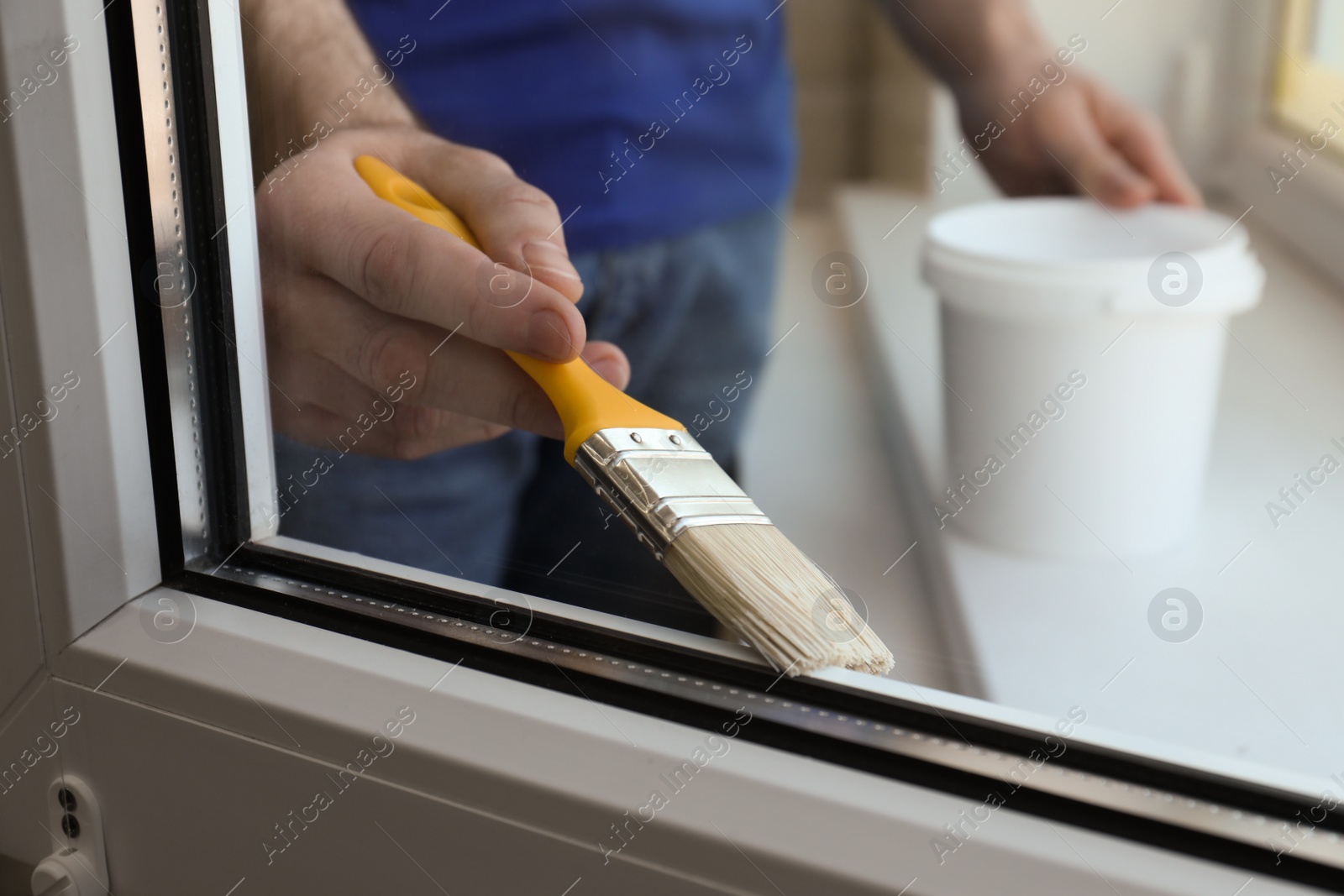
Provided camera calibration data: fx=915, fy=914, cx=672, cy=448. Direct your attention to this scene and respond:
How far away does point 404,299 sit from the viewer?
1.31 ft

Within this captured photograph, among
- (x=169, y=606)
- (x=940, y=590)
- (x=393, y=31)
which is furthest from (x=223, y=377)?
(x=940, y=590)

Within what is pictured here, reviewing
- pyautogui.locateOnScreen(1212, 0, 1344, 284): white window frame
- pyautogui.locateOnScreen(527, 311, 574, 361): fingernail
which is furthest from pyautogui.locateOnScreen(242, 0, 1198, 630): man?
pyautogui.locateOnScreen(1212, 0, 1344, 284): white window frame

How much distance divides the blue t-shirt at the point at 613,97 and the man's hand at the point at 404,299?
0.18ft

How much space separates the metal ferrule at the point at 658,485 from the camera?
1.11 feet

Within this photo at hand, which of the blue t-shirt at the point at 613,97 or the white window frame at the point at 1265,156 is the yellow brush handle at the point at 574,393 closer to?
the blue t-shirt at the point at 613,97

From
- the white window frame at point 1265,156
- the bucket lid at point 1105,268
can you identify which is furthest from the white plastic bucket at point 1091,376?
the white window frame at point 1265,156

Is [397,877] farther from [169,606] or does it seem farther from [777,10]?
[777,10]

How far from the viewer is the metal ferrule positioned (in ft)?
1.11

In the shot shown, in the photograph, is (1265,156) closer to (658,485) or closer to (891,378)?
(891,378)

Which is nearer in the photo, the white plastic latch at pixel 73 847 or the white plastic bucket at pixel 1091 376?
the white plastic latch at pixel 73 847

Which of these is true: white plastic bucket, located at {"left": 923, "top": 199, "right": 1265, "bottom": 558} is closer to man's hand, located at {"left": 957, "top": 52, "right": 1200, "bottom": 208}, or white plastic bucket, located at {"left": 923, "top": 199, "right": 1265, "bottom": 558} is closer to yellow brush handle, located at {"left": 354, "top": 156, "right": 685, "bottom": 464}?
man's hand, located at {"left": 957, "top": 52, "right": 1200, "bottom": 208}

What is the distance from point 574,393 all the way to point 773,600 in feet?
0.40

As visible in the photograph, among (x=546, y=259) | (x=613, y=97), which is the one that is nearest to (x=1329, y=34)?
(x=613, y=97)

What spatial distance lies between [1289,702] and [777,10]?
726 millimetres
